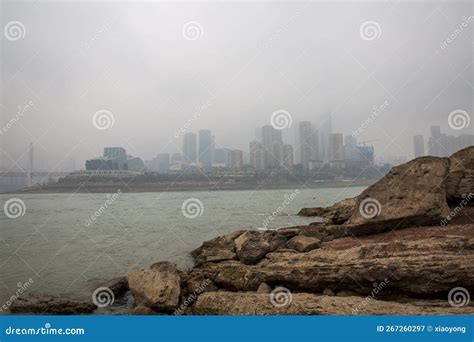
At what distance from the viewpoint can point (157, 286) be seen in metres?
5.82

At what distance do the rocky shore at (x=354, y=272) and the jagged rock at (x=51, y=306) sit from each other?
0.02 metres

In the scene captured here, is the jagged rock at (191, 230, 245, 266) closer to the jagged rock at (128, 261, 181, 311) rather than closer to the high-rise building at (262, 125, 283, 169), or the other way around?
the jagged rock at (128, 261, 181, 311)

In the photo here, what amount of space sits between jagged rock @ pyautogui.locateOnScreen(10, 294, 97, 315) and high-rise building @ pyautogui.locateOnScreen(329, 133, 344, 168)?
9.82 metres

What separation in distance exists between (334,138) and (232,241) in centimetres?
601

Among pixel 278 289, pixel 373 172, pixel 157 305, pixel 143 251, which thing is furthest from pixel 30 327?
pixel 373 172

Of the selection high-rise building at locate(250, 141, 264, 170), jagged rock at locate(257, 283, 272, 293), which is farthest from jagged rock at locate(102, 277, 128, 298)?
high-rise building at locate(250, 141, 264, 170)

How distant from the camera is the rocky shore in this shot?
4.84m

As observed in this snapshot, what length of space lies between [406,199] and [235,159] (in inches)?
282

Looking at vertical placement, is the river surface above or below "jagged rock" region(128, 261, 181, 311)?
below

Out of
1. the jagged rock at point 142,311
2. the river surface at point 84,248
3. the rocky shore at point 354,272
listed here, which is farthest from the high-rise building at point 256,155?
the jagged rock at point 142,311

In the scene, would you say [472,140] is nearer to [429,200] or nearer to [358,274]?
[429,200]

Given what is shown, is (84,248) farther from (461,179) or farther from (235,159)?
(461,179)

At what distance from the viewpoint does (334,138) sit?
38.7ft

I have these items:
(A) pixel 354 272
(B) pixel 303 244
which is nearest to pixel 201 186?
(B) pixel 303 244
